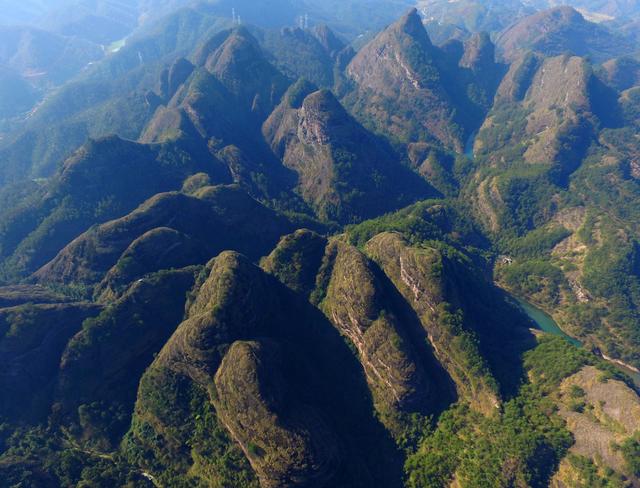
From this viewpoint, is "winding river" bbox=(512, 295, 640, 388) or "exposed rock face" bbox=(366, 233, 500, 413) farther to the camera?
"winding river" bbox=(512, 295, 640, 388)

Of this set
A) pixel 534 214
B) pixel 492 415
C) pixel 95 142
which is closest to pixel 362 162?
pixel 534 214

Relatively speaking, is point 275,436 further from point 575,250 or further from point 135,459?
point 575,250

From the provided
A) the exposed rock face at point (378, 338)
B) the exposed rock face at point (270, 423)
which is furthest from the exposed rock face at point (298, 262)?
the exposed rock face at point (270, 423)

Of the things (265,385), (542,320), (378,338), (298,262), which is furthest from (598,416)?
(298,262)

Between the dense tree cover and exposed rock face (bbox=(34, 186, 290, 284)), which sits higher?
exposed rock face (bbox=(34, 186, 290, 284))

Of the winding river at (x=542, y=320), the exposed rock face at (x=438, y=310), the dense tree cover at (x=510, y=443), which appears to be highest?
the exposed rock face at (x=438, y=310)

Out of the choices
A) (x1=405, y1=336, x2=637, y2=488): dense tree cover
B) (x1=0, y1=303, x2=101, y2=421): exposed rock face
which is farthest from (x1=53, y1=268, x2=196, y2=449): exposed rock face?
(x1=405, y1=336, x2=637, y2=488): dense tree cover

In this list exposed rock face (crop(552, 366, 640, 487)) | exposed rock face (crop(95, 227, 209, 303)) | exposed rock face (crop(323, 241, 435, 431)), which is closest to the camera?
exposed rock face (crop(552, 366, 640, 487))

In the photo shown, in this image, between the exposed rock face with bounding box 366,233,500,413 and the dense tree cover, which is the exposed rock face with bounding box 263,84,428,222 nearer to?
the exposed rock face with bounding box 366,233,500,413

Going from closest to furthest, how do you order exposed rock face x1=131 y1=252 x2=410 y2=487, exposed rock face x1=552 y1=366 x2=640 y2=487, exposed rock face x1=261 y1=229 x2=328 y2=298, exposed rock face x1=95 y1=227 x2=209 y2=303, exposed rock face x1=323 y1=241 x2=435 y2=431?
exposed rock face x1=552 y1=366 x2=640 y2=487, exposed rock face x1=131 y1=252 x2=410 y2=487, exposed rock face x1=323 y1=241 x2=435 y2=431, exposed rock face x1=261 y1=229 x2=328 y2=298, exposed rock face x1=95 y1=227 x2=209 y2=303

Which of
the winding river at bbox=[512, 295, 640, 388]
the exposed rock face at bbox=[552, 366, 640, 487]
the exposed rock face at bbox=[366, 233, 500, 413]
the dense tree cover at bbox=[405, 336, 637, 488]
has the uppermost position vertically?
the exposed rock face at bbox=[366, 233, 500, 413]

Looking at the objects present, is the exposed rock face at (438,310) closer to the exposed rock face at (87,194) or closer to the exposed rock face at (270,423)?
the exposed rock face at (270,423)
